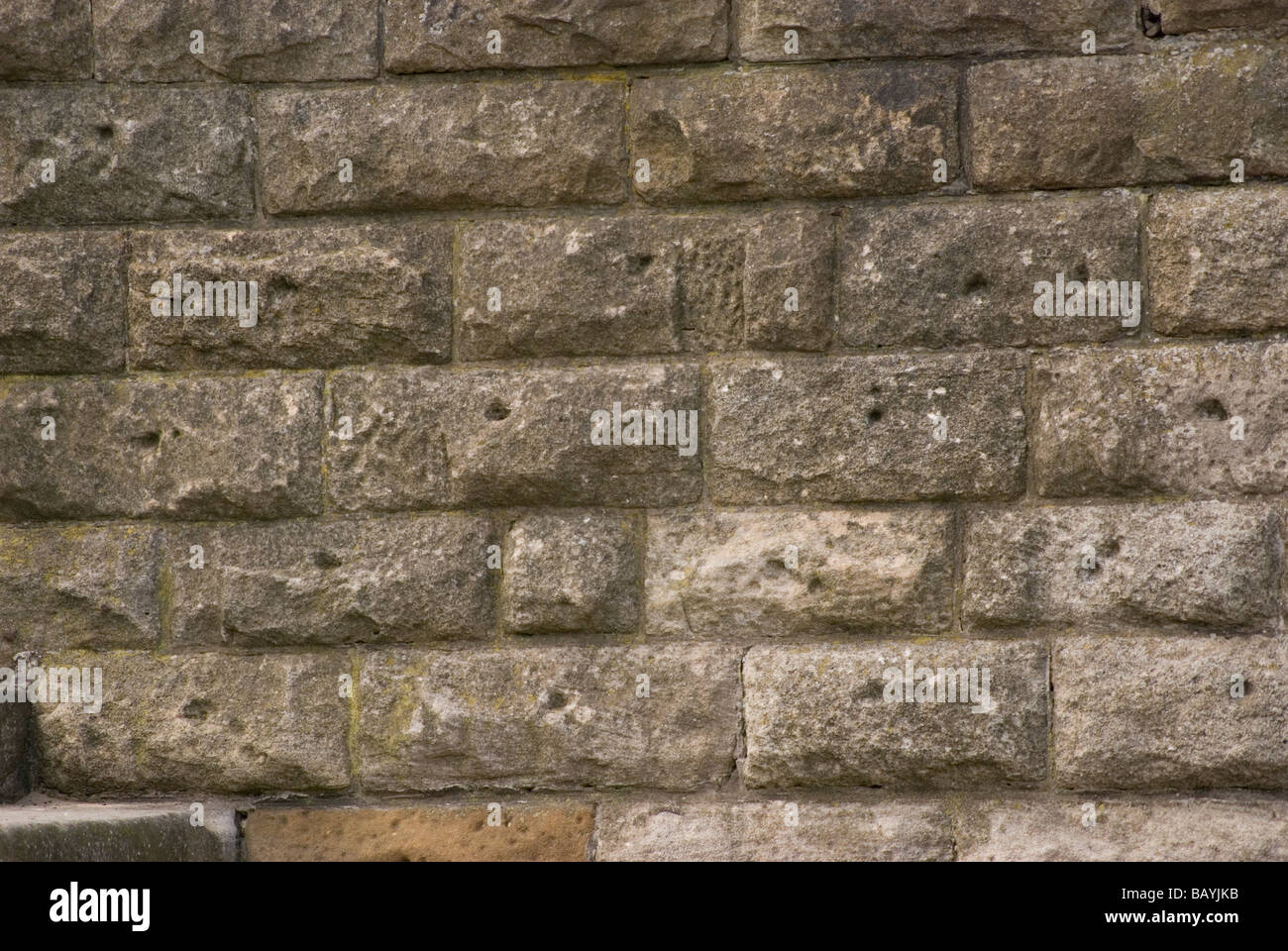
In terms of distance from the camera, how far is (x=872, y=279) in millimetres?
3367

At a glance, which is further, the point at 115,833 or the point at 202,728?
the point at 202,728

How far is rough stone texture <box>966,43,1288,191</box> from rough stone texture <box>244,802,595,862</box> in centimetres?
226

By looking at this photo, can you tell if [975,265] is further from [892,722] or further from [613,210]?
[892,722]

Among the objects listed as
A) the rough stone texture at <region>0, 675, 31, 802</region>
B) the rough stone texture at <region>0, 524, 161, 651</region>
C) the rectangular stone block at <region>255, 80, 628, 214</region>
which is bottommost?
the rough stone texture at <region>0, 675, 31, 802</region>

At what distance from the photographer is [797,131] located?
3.37 m

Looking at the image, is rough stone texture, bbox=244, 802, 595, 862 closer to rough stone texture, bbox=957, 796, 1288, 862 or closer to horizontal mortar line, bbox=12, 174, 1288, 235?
rough stone texture, bbox=957, 796, 1288, 862

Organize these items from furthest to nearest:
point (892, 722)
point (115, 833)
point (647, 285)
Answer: point (647, 285) < point (892, 722) < point (115, 833)

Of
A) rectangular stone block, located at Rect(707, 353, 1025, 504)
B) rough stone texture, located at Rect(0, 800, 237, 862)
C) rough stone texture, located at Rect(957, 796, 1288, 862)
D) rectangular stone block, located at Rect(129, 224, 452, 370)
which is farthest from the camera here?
rectangular stone block, located at Rect(129, 224, 452, 370)

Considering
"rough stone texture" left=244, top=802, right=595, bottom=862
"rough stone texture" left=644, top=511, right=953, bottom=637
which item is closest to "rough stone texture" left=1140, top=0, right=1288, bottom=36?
"rough stone texture" left=644, top=511, right=953, bottom=637

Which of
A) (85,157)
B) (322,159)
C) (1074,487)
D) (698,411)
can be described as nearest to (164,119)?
(85,157)

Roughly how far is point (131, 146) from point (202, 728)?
1.77m

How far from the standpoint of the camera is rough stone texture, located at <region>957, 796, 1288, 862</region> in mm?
3209

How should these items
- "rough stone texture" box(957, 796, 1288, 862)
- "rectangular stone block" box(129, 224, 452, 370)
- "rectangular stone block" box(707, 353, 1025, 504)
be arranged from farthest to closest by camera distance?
1. "rectangular stone block" box(129, 224, 452, 370)
2. "rectangular stone block" box(707, 353, 1025, 504)
3. "rough stone texture" box(957, 796, 1288, 862)

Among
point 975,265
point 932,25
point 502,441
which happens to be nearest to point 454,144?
point 502,441
